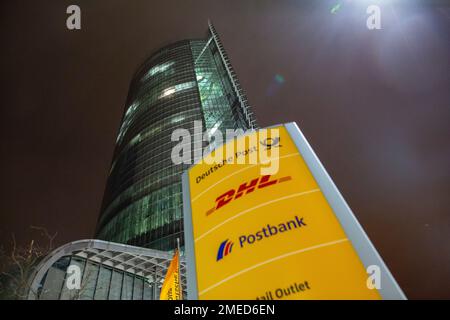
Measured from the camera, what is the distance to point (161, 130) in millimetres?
74500

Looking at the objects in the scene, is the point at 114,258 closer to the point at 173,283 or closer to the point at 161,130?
the point at 173,283

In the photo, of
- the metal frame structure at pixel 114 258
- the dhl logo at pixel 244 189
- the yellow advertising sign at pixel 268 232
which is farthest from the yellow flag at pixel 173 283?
the metal frame structure at pixel 114 258

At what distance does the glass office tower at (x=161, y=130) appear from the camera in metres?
54.3

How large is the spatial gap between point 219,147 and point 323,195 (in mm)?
2246

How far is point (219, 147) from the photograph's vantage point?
6.48 meters

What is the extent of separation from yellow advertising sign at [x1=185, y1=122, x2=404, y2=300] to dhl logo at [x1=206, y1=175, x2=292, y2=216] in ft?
0.05

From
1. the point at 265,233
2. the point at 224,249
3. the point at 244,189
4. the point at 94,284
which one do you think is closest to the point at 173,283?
the point at 244,189

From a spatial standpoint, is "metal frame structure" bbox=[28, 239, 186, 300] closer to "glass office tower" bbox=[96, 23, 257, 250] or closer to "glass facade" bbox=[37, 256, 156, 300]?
"glass facade" bbox=[37, 256, 156, 300]

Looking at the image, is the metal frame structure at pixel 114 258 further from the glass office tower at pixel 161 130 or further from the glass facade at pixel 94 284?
the glass office tower at pixel 161 130

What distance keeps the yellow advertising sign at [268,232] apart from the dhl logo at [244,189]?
2 centimetres

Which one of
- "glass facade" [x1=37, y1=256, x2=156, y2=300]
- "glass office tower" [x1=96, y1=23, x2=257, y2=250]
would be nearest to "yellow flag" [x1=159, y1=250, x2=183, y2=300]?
"glass facade" [x1=37, y1=256, x2=156, y2=300]

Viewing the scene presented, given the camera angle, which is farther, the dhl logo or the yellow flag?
the yellow flag

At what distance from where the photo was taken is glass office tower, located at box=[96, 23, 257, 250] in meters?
54.3

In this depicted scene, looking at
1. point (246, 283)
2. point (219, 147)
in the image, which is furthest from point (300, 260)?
point (219, 147)
